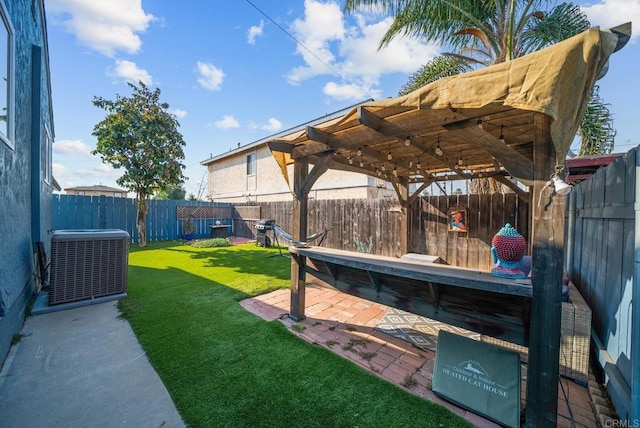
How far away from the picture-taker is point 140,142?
28.9 feet

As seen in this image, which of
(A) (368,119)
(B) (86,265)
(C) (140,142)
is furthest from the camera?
(C) (140,142)

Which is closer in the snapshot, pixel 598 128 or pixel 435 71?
pixel 598 128

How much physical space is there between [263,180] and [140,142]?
17.9 feet

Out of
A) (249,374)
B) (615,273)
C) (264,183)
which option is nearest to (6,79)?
(249,374)

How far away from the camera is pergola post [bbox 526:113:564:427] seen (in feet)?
5.05

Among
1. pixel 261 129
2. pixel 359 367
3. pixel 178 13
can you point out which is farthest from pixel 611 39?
pixel 261 129

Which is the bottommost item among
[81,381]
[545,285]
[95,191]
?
[81,381]

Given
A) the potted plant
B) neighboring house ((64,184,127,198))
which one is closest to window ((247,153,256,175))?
the potted plant

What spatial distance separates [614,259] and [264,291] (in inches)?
166

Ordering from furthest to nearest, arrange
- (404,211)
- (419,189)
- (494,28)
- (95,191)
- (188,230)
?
(95,191) < (188,230) < (404,211) < (419,189) < (494,28)

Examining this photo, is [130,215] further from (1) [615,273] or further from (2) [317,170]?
(1) [615,273]

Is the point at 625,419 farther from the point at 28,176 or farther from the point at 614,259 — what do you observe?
the point at 28,176

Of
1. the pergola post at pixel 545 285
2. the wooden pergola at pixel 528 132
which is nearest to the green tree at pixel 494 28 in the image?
the wooden pergola at pixel 528 132

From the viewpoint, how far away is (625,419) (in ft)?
5.04
